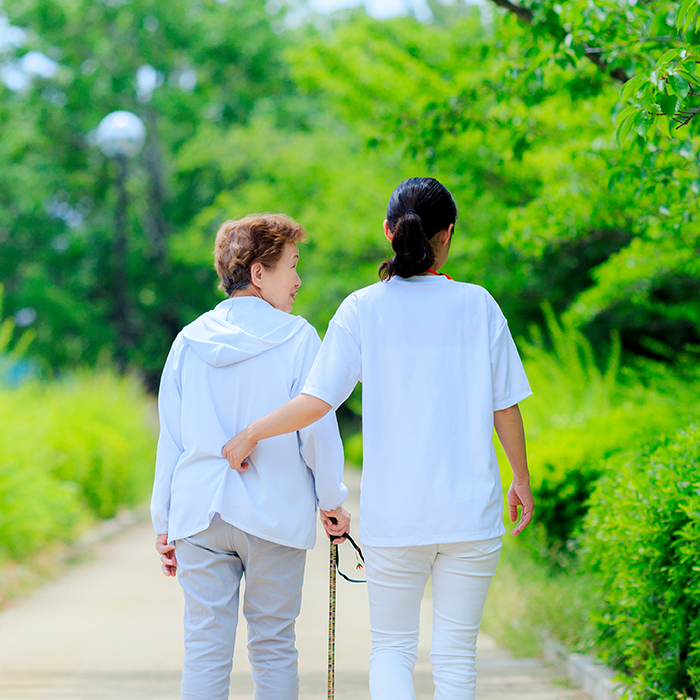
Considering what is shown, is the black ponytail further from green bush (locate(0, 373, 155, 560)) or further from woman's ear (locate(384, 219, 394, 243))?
green bush (locate(0, 373, 155, 560))

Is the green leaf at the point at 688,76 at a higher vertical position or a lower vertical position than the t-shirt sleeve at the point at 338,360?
higher

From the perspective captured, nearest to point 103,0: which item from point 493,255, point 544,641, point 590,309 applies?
point 493,255

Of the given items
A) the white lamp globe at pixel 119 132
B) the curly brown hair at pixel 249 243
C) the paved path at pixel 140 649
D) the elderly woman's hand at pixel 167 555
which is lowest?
the paved path at pixel 140 649

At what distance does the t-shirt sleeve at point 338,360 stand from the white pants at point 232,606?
568 millimetres

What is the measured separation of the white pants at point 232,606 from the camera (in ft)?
9.52

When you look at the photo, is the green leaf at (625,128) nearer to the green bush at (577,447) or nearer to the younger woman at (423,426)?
the younger woman at (423,426)

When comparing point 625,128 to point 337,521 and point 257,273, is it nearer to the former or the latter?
point 257,273

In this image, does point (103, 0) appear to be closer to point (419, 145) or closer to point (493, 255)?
point (493, 255)

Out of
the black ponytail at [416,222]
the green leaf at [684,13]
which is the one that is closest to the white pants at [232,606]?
the black ponytail at [416,222]

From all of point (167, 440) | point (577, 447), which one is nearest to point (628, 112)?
point (167, 440)

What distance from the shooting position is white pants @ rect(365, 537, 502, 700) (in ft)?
8.76

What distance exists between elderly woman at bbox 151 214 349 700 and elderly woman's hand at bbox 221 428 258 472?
0.04m

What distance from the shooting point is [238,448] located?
2857 mm

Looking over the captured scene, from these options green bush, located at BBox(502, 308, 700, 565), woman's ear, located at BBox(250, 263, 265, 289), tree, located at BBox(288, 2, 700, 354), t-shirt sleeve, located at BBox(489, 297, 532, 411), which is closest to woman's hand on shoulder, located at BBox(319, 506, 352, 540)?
t-shirt sleeve, located at BBox(489, 297, 532, 411)
